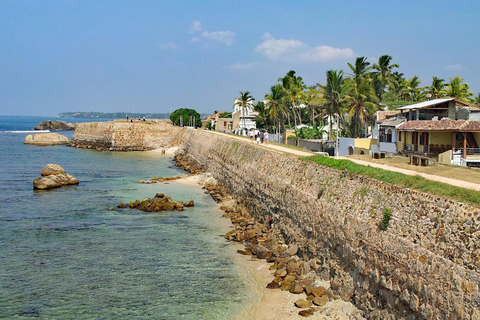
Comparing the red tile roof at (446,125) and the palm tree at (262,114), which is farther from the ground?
the palm tree at (262,114)

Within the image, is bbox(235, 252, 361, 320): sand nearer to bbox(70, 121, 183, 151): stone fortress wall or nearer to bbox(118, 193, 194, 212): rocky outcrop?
bbox(118, 193, 194, 212): rocky outcrop

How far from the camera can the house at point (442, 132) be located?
23278mm

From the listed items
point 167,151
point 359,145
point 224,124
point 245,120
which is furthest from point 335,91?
point 224,124

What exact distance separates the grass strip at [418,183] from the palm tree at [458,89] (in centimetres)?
3659

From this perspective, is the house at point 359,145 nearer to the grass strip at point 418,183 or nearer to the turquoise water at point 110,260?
the turquoise water at point 110,260

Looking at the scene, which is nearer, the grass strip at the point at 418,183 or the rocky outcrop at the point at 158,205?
the grass strip at the point at 418,183

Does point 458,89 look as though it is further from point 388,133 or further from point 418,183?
point 418,183

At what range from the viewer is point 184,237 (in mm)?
22750

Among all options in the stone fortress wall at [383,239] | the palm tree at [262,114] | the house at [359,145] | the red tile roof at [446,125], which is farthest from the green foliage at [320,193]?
the palm tree at [262,114]

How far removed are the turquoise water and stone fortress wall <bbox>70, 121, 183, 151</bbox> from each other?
46.7m

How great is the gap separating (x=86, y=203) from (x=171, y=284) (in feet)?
55.1

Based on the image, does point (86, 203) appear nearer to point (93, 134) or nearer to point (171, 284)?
point (171, 284)

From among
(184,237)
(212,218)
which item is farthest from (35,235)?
(212,218)

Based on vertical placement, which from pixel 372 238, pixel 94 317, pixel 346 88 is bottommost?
pixel 94 317
